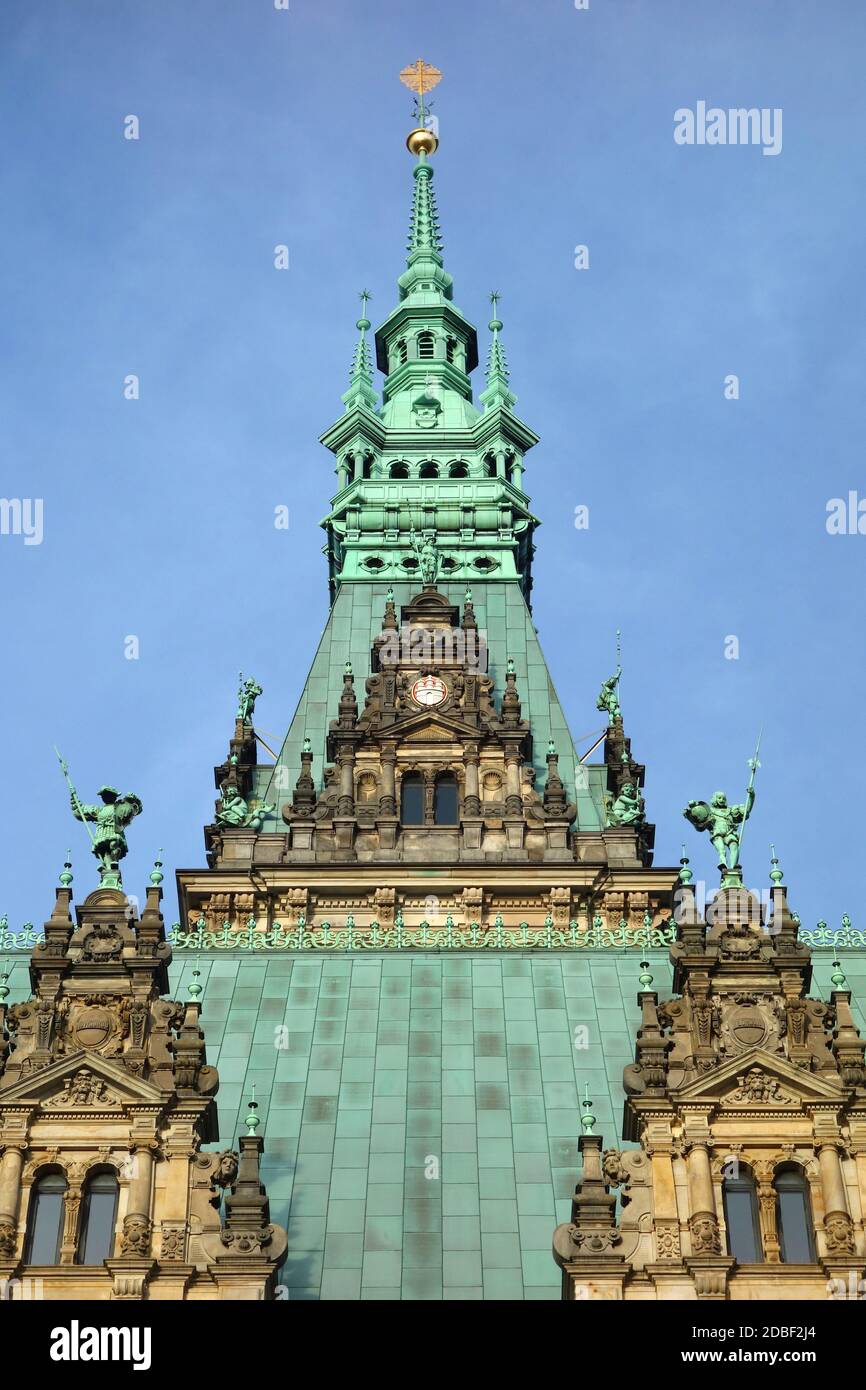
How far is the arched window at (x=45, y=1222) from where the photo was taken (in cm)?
3747

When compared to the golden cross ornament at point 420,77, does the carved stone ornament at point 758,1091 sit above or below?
below

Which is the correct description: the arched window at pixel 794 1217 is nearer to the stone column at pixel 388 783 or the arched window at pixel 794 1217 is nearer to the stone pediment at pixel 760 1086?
the stone pediment at pixel 760 1086

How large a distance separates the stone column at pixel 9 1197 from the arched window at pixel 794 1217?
1106cm

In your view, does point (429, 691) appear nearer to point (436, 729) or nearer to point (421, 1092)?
point (436, 729)

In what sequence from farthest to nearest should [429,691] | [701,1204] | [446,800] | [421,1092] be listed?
[429,691], [446,800], [421,1092], [701,1204]

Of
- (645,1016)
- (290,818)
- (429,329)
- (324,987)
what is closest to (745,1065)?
(645,1016)

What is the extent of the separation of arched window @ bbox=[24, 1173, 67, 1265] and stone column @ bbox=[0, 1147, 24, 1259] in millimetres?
287

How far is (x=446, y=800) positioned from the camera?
66.0 meters

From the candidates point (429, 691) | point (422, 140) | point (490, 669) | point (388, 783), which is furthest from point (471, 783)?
point (422, 140)

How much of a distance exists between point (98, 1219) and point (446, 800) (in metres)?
28.9

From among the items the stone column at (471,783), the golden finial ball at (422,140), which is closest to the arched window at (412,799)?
the stone column at (471,783)

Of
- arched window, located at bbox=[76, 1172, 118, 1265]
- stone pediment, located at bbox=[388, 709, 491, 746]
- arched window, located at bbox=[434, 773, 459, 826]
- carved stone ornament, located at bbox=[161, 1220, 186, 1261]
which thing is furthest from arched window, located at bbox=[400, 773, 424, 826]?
carved stone ornament, located at bbox=[161, 1220, 186, 1261]

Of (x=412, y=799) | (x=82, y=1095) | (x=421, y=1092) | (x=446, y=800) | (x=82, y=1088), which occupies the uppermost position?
(x=446, y=800)

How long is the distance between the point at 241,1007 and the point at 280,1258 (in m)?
12.4
